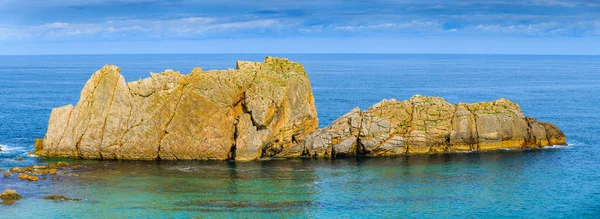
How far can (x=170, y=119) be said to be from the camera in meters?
85.4

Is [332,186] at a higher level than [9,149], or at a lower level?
lower

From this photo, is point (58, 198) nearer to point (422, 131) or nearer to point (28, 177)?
point (28, 177)

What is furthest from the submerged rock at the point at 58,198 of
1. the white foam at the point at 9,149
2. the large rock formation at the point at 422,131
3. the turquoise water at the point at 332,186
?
the large rock formation at the point at 422,131

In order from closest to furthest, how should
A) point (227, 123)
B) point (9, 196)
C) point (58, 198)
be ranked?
point (9, 196) → point (58, 198) → point (227, 123)

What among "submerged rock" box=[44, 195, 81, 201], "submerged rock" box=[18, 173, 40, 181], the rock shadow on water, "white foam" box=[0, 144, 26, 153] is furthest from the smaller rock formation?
"white foam" box=[0, 144, 26, 153]

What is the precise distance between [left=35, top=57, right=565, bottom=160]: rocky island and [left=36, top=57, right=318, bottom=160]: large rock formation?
12 cm

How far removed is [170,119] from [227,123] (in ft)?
21.8

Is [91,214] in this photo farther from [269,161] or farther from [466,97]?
[466,97]

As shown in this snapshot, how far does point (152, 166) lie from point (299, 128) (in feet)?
60.4

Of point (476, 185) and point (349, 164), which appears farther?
point (349, 164)

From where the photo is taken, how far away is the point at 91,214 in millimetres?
62062

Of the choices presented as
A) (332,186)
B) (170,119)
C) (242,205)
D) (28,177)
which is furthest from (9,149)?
(332,186)

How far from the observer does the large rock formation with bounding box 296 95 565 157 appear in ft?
291

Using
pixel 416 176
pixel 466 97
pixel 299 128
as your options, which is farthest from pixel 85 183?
pixel 466 97
